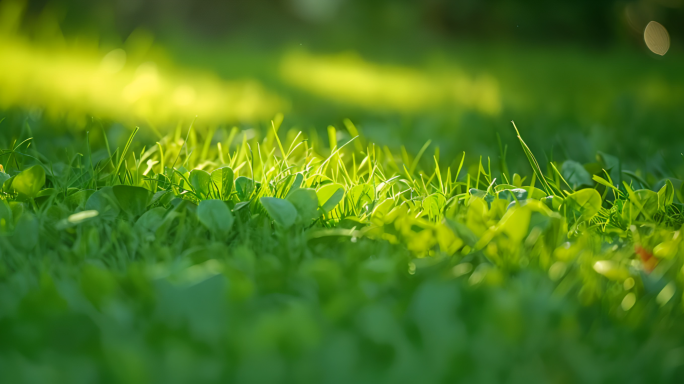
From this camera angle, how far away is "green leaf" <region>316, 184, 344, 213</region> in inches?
52.3

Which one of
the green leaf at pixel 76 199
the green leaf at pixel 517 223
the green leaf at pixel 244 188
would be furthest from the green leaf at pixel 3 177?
the green leaf at pixel 517 223

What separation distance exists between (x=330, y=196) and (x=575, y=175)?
711 mm

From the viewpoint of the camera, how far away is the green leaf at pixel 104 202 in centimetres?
130

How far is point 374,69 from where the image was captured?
4680mm

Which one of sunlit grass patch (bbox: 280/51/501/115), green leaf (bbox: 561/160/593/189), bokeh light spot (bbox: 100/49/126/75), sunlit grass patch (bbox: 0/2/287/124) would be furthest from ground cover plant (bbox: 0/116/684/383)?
bokeh light spot (bbox: 100/49/126/75)

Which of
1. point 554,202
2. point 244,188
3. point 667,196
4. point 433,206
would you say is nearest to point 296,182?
point 244,188

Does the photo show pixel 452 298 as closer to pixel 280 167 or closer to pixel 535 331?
pixel 535 331

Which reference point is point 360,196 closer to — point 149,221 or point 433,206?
point 433,206

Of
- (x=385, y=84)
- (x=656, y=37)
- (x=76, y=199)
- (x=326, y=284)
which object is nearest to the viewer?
(x=326, y=284)

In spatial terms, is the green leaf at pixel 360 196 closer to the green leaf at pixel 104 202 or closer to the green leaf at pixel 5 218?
the green leaf at pixel 104 202

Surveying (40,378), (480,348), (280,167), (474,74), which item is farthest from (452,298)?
(474,74)

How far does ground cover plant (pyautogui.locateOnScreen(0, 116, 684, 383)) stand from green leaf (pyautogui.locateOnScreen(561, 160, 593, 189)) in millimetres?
198

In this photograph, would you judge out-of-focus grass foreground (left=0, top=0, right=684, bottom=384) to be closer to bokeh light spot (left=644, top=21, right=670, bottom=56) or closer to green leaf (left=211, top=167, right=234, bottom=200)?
green leaf (left=211, top=167, right=234, bottom=200)

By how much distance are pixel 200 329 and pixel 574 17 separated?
8059 mm
